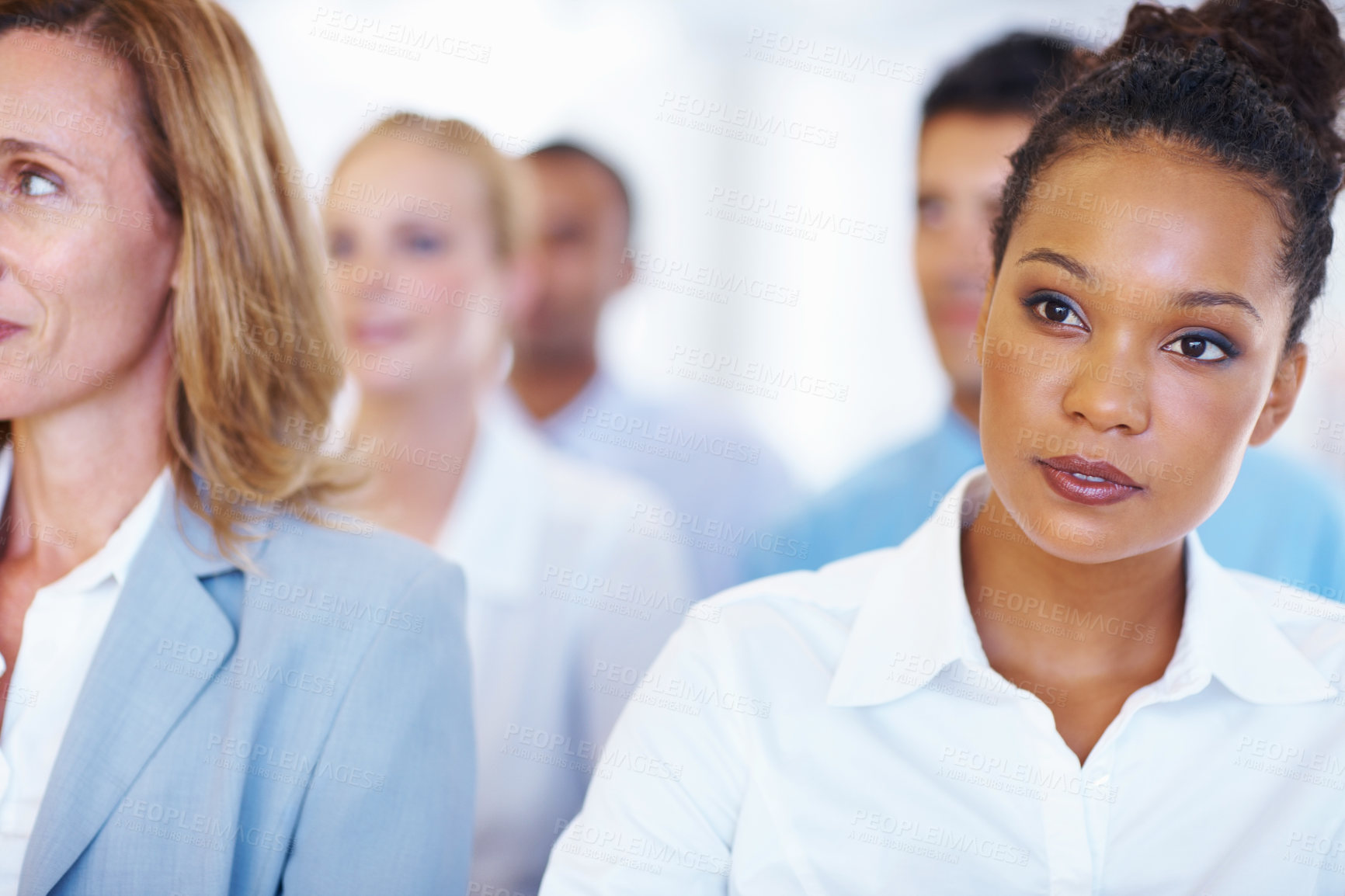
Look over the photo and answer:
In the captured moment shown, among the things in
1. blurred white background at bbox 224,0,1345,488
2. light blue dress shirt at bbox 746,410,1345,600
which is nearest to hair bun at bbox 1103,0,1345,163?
light blue dress shirt at bbox 746,410,1345,600

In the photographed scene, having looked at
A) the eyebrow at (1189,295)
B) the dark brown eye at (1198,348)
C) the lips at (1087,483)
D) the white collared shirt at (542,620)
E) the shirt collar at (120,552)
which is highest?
the eyebrow at (1189,295)

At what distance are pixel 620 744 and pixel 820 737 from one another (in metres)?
0.23

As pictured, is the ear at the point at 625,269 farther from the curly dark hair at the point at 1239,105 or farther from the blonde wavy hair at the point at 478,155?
the curly dark hair at the point at 1239,105

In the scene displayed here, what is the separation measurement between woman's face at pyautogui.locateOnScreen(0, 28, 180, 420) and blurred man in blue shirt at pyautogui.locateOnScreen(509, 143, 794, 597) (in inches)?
50.1

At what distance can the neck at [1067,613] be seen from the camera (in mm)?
1298

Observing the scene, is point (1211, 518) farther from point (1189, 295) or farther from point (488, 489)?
point (488, 489)

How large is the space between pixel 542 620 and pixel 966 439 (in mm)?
958

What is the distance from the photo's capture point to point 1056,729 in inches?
48.1

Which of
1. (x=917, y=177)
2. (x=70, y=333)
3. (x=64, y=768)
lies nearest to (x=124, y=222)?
(x=70, y=333)

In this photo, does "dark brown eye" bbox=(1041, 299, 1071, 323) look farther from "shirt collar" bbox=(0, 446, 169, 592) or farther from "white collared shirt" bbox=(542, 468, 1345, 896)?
"shirt collar" bbox=(0, 446, 169, 592)

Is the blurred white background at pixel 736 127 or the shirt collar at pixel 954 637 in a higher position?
the blurred white background at pixel 736 127

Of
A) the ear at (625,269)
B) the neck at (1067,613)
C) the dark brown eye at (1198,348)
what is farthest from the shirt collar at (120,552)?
the ear at (625,269)

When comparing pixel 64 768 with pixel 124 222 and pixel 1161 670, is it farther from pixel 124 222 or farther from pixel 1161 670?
pixel 1161 670

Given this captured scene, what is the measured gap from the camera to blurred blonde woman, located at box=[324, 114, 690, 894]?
211 cm
